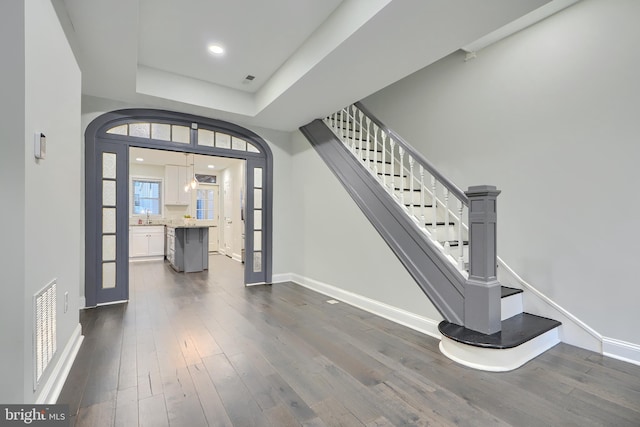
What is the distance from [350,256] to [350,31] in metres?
2.53

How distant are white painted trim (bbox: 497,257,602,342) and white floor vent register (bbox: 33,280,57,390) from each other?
376 cm

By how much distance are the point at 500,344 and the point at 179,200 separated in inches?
335

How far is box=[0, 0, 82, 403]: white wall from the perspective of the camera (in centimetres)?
139

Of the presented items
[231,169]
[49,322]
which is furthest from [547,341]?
[231,169]

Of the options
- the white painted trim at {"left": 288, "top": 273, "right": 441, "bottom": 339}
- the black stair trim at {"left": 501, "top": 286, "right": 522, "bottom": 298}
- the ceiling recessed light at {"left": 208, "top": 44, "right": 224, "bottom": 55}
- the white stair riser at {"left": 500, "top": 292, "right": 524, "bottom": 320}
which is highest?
the ceiling recessed light at {"left": 208, "top": 44, "right": 224, "bottom": 55}

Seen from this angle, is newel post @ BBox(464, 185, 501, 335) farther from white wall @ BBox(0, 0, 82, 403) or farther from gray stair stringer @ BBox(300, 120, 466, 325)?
white wall @ BBox(0, 0, 82, 403)

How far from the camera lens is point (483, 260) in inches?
93.2

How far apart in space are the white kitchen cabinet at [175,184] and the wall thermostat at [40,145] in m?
7.35

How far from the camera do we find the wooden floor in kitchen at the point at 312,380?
5.55 ft

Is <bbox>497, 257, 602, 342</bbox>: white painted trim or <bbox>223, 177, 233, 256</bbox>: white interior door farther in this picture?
<bbox>223, 177, 233, 256</bbox>: white interior door

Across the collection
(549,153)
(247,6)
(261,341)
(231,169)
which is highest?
(247,6)

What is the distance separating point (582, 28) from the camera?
2658 mm

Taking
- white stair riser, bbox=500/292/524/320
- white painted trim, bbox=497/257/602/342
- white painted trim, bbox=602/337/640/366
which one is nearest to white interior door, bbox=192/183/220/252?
white painted trim, bbox=497/257/602/342

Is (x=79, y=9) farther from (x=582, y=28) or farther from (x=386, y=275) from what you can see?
(x=582, y=28)
